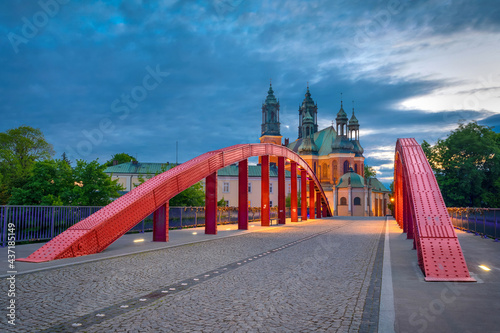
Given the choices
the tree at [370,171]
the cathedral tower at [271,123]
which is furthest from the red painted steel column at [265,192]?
the tree at [370,171]

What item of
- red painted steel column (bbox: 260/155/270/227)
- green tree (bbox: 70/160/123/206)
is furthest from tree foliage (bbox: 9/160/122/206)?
red painted steel column (bbox: 260/155/270/227)

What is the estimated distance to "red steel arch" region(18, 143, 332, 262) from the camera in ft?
38.2

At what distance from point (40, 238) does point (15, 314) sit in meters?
11.1

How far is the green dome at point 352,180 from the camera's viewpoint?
266 feet

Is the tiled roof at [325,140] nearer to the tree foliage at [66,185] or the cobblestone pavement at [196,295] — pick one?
the tree foliage at [66,185]

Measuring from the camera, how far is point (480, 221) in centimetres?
2031

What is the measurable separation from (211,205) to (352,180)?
63705mm

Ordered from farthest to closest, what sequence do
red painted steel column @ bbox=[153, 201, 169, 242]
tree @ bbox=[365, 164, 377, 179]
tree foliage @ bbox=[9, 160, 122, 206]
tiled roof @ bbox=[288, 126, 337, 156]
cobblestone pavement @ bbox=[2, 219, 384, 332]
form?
tree @ bbox=[365, 164, 377, 179]
tiled roof @ bbox=[288, 126, 337, 156]
tree foliage @ bbox=[9, 160, 122, 206]
red painted steel column @ bbox=[153, 201, 169, 242]
cobblestone pavement @ bbox=[2, 219, 384, 332]

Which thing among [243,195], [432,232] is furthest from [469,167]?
[432,232]

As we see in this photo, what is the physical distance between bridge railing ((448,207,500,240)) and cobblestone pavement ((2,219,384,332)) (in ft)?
29.8

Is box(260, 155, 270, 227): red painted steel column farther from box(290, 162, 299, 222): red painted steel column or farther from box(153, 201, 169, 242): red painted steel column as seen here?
box(153, 201, 169, 242): red painted steel column

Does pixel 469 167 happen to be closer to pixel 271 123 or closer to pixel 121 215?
pixel 121 215

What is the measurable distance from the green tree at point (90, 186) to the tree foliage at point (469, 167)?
124 ft

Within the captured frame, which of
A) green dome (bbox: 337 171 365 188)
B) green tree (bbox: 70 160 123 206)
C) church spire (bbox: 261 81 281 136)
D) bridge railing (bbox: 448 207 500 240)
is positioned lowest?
bridge railing (bbox: 448 207 500 240)
